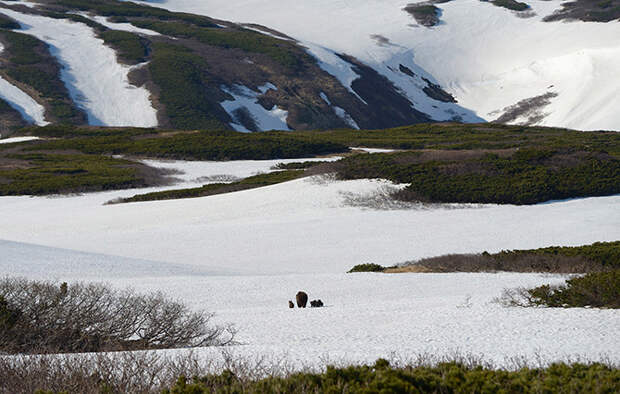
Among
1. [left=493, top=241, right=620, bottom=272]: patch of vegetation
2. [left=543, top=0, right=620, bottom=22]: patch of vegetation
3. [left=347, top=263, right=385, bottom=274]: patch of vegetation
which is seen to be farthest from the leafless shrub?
[left=543, top=0, right=620, bottom=22]: patch of vegetation

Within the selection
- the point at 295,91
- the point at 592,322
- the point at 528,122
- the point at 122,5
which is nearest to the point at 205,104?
the point at 295,91

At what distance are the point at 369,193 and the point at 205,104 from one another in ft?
193

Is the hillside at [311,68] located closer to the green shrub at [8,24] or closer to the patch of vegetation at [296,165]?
the green shrub at [8,24]

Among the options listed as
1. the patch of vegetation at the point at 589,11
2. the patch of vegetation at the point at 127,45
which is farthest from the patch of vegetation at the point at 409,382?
the patch of vegetation at the point at 589,11

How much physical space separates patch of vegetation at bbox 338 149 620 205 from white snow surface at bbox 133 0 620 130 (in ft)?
162

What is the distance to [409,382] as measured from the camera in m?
5.81

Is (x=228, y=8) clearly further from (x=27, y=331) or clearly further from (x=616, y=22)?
(x=27, y=331)

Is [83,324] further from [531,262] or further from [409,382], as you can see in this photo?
[531,262]

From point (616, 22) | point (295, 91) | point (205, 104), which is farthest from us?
point (616, 22)

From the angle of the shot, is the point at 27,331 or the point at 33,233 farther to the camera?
the point at 33,233

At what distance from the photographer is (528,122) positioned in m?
90.6

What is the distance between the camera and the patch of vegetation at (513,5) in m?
137

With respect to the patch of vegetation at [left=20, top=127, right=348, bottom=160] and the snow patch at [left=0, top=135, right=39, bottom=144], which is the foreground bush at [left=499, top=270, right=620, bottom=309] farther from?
the snow patch at [left=0, top=135, right=39, bottom=144]

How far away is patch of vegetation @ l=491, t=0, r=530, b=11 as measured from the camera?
449 ft
